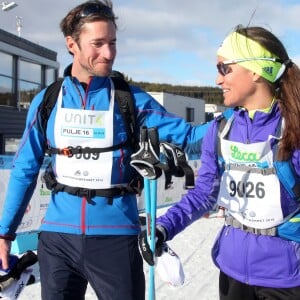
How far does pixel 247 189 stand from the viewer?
217 cm

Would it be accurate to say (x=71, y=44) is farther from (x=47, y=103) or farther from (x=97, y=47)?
(x=47, y=103)

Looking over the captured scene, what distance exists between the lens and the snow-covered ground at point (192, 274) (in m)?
4.90

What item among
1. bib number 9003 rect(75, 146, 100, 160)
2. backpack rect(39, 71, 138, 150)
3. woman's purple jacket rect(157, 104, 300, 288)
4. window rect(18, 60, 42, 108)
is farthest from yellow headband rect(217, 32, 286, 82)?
window rect(18, 60, 42, 108)

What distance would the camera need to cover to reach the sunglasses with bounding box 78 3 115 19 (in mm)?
2488

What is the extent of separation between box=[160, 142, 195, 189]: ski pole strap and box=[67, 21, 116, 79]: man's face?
1.80ft

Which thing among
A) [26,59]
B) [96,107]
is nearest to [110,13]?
[96,107]

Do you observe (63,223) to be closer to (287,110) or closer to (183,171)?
(183,171)

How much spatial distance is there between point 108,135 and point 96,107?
0.17 meters

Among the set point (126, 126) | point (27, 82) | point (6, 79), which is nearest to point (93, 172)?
point (126, 126)

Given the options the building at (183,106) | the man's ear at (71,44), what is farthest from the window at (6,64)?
the building at (183,106)

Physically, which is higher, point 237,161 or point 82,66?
point 82,66

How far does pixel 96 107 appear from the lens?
8.21 ft

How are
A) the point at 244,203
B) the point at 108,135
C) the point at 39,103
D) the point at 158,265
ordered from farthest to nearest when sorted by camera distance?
the point at 39,103 < the point at 108,135 < the point at 244,203 < the point at 158,265

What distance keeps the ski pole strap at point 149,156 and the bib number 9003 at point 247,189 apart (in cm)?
34
